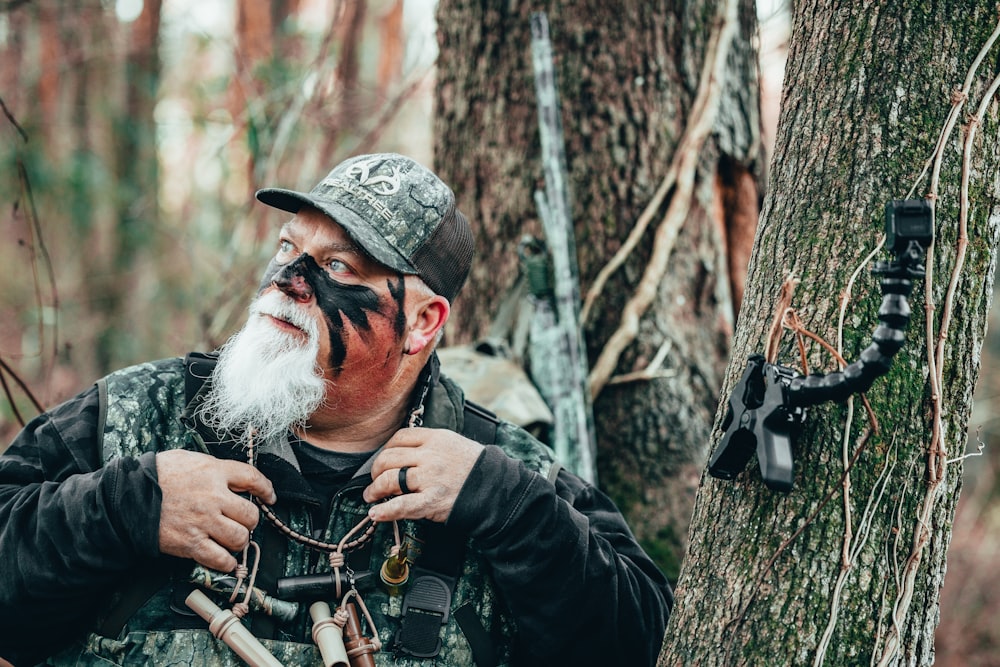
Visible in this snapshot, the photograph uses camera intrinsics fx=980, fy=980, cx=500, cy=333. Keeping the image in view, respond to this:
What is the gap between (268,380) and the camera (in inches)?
116

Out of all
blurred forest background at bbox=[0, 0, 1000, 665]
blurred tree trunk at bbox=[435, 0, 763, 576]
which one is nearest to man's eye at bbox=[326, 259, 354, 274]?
blurred tree trunk at bbox=[435, 0, 763, 576]

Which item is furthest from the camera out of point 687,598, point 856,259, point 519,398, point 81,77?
point 81,77

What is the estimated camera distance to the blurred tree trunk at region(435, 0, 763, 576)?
171 inches

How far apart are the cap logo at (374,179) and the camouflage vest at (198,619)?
2.50 ft

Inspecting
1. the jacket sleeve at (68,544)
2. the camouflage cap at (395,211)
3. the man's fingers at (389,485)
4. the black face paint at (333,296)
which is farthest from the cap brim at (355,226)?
the jacket sleeve at (68,544)

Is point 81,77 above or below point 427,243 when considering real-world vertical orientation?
above

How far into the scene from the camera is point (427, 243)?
315cm

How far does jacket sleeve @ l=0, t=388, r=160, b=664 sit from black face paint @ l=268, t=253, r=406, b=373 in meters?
0.64

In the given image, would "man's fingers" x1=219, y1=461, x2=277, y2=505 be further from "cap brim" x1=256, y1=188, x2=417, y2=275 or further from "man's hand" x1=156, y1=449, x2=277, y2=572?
"cap brim" x1=256, y1=188, x2=417, y2=275

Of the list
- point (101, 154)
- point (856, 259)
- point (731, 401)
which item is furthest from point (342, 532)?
point (101, 154)

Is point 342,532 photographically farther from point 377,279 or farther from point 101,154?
point 101,154

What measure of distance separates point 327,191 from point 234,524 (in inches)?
42.1

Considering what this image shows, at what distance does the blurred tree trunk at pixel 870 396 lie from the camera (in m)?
2.21

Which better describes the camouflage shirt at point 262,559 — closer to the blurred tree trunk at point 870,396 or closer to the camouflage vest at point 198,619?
the camouflage vest at point 198,619
